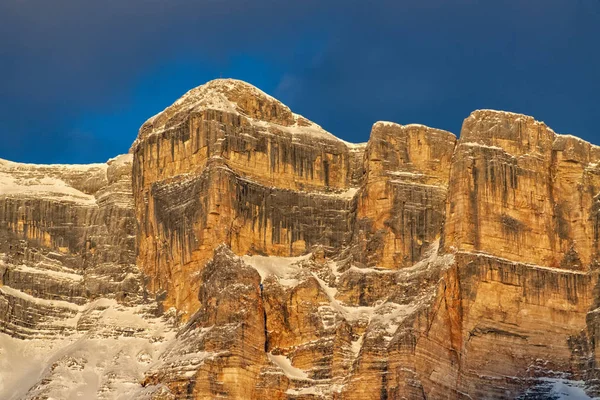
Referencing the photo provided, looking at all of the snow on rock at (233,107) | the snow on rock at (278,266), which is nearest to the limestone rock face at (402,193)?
the snow on rock at (278,266)

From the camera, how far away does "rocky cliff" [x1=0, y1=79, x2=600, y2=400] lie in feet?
476

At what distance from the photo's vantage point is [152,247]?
161 m

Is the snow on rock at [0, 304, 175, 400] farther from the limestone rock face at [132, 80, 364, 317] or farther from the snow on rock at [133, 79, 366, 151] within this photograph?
the snow on rock at [133, 79, 366, 151]

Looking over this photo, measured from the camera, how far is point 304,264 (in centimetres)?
15650

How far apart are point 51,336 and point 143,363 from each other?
36.7ft

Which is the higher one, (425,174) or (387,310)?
(425,174)

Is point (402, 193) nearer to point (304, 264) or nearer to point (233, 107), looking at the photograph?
point (304, 264)

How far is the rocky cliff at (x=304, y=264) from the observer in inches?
5709

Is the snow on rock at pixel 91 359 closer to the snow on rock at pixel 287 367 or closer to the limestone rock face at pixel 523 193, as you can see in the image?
the snow on rock at pixel 287 367

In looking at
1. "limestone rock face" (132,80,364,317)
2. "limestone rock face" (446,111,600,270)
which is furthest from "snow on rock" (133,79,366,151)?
"limestone rock face" (446,111,600,270)

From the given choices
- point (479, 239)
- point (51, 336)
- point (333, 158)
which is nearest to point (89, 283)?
point (51, 336)

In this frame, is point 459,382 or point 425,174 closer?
point 459,382

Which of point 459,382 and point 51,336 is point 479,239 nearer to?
point 459,382

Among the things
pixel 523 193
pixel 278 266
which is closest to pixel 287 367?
pixel 278 266
